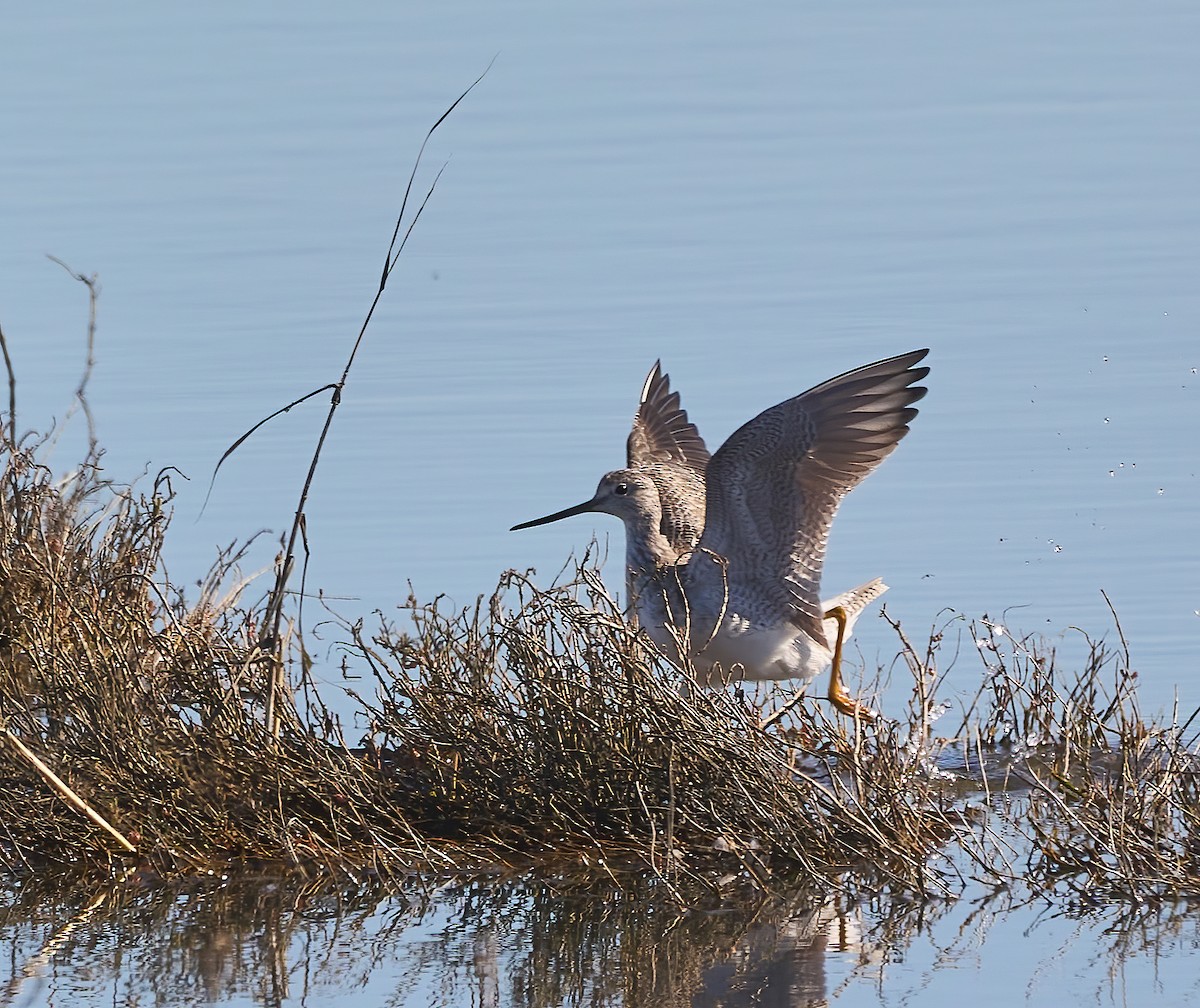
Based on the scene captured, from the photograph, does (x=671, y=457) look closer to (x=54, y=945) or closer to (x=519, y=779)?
(x=519, y=779)

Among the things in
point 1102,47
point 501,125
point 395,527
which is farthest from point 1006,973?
point 1102,47

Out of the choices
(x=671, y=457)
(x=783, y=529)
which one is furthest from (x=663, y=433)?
(x=783, y=529)

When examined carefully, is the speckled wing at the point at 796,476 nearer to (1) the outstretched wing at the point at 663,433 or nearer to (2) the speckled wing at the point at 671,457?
(2) the speckled wing at the point at 671,457

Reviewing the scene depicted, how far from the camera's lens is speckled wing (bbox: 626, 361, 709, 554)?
25.9 feet

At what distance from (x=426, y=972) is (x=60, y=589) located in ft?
4.59

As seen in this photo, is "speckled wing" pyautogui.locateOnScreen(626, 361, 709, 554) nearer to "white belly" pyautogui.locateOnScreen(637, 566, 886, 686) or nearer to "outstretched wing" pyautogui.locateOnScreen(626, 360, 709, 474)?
"outstretched wing" pyautogui.locateOnScreen(626, 360, 709, 474)

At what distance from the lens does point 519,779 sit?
5.75m

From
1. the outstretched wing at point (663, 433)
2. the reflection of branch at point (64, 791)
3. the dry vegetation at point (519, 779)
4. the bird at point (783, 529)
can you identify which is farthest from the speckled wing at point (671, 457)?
the reflection of branch at point (64, 791)

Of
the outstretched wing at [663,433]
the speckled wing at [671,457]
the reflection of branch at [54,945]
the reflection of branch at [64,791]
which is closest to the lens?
the reflection of branch at [54,945]

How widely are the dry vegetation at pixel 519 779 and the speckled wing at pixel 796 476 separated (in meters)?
1.12

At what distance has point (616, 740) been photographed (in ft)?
18.4

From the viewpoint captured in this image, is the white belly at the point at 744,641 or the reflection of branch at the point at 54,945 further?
the white belly at the point at 744,641

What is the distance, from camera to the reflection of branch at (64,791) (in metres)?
5.58

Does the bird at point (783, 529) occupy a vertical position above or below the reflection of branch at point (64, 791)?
above
